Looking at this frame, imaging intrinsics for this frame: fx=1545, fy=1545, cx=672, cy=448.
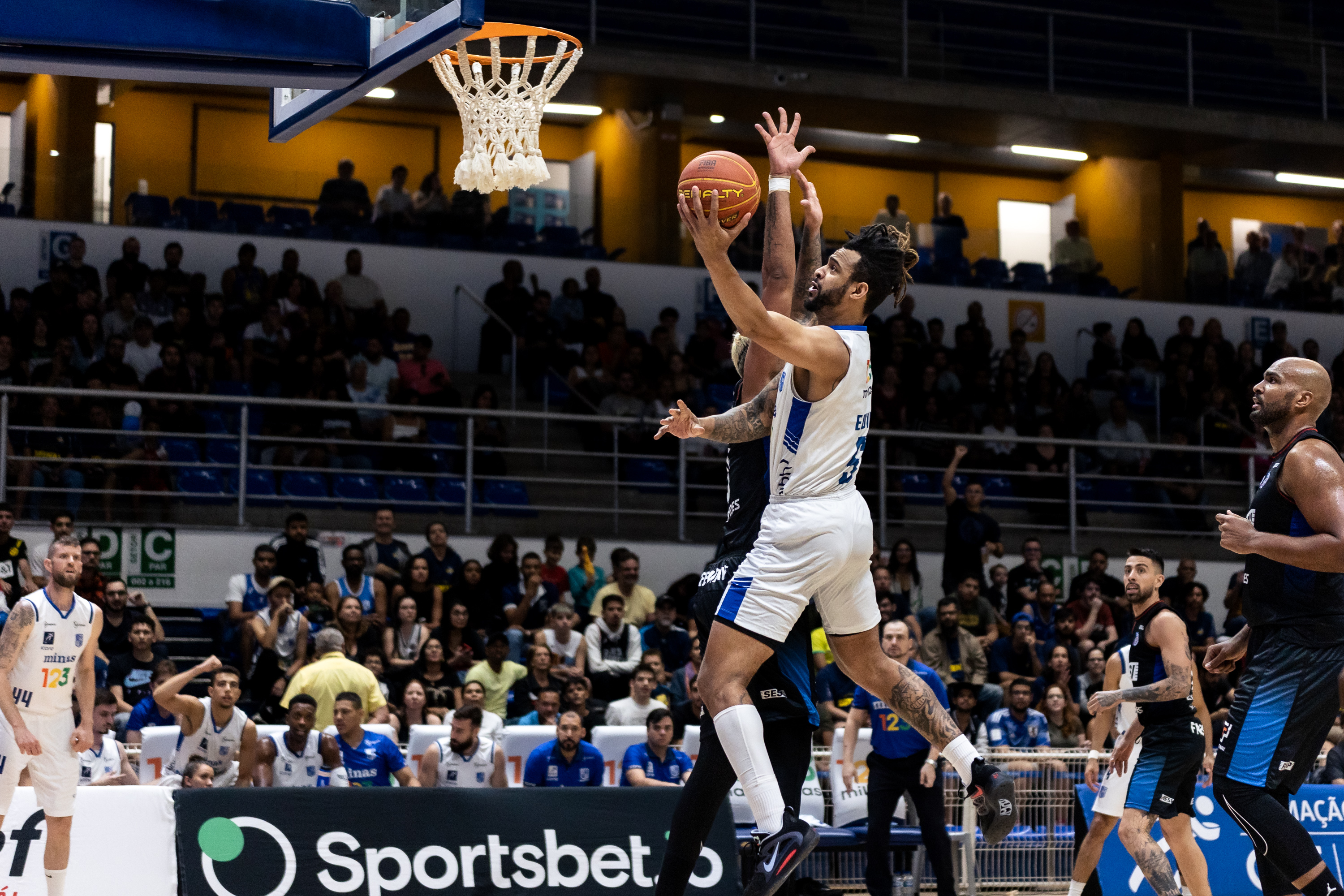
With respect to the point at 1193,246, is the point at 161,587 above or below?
below

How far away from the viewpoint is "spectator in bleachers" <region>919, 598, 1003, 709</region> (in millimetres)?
14977

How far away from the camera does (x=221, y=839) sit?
9.51 metres

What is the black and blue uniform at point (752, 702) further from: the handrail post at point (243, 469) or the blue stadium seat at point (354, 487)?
the blue stadium seat at point (354, 487)

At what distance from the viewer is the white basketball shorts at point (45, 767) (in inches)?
363

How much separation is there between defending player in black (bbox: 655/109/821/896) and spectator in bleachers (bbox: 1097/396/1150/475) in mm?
14951

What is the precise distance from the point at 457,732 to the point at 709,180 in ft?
21.8

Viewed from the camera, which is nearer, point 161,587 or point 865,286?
point 865,286

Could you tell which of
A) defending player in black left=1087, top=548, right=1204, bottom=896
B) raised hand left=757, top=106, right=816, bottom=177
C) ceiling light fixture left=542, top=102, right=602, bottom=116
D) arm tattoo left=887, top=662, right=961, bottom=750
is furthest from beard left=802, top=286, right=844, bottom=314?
ceiling light fixture left=542, top=102, right=602, bottom=116

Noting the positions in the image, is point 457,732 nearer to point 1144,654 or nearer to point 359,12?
point 1144,654

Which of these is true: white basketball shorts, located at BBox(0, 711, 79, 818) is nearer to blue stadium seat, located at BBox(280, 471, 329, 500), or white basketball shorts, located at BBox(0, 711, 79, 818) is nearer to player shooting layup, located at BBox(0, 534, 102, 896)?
player shooting layup, located at BBox(0, 534, 102, 896)

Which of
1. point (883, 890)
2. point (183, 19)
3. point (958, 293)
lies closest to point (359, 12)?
point (183, 19)

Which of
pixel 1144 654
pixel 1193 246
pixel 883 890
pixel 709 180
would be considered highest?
pixel 1193 246

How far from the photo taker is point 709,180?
6.07 metres

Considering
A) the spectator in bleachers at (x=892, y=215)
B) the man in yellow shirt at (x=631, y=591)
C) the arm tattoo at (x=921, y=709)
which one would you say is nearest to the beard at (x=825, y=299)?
the arm tattoo at (x=921, y=709)
